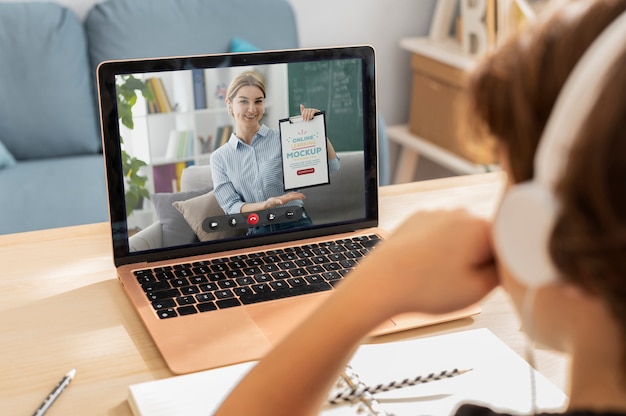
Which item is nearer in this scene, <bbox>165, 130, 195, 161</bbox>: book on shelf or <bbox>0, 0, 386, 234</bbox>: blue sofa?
<bbox>165, 130, 195, 161</bbox>: book on shelf

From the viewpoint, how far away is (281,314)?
0.99 meters

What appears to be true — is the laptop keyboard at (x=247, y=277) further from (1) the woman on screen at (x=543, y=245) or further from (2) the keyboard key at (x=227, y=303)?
(1) the woman on screen at (x=543, y=245)

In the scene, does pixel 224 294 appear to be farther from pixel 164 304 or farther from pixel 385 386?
pixel 385 386

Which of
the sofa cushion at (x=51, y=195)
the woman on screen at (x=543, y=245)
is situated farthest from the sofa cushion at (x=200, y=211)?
the sofa cushion at (x=51, y=195)

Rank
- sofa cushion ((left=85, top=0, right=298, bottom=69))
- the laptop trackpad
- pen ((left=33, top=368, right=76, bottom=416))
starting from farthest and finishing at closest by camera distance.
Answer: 1. sofa cushion ((left=85, top=0, right=298, bottom=69))
2. the laptop trackpad
3. pen ((left=33, top=368, right=76, bottom=416))

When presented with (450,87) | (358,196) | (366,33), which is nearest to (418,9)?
(366,33)

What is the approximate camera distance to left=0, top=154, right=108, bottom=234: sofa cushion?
2.11 metres

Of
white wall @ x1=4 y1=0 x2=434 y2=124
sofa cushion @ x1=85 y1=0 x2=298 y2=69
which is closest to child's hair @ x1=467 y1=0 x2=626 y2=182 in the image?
sofa cushion @ x1=85 y1=0 x2=298 y2=69

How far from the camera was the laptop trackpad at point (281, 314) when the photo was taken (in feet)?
3.12

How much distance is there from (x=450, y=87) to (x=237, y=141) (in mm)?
1997

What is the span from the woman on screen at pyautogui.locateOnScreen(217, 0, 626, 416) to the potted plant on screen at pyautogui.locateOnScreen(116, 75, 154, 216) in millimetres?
423

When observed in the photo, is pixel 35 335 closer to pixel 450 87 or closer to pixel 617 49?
pixel 617 49

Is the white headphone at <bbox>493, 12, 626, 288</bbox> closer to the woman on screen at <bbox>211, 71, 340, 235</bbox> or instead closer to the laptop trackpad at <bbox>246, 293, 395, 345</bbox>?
the laptop trackpad at <bbox>246, 293, 395, 345</bbox>

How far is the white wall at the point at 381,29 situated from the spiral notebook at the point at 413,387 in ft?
7.62
